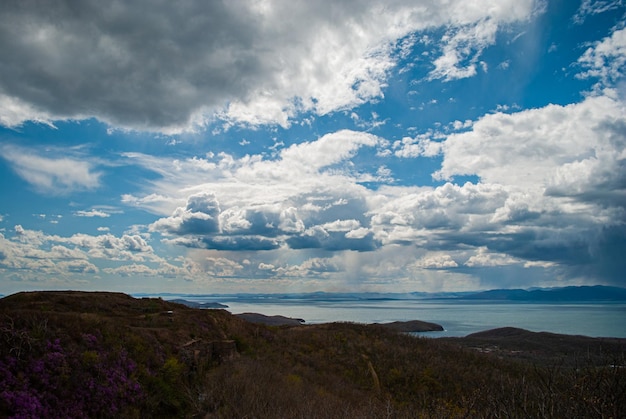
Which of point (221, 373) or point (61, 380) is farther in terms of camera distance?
point (221, 373)

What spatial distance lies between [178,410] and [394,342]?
26.4 metres

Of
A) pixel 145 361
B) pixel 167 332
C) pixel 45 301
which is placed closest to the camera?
pixel 145 361

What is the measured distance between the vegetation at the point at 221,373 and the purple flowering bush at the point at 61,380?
1.2 inches

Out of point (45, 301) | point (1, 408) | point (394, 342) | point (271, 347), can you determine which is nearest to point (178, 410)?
point (1, 408)

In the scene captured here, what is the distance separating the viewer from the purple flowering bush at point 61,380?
34.7 ft

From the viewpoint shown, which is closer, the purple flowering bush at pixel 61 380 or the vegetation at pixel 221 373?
the vegetation at pixel 221 373

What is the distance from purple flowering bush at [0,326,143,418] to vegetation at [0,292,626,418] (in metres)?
0.03

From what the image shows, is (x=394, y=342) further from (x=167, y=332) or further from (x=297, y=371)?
(x=167, y=332)

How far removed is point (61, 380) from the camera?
11.7 meters

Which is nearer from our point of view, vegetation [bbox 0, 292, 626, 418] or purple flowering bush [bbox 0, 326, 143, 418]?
vegetation [bbox 0, 292, 626, 418]

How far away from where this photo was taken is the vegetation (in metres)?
9.67

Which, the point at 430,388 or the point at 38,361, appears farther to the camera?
the point at 430,388

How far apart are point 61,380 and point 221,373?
6507mm

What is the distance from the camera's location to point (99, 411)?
11867 mm
